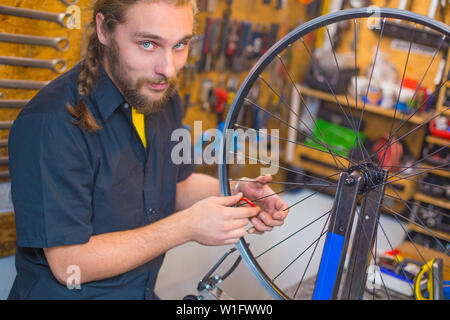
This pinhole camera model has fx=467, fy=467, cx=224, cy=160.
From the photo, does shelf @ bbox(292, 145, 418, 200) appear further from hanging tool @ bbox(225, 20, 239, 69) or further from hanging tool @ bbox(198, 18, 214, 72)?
hanging tool @ bbox(198, 18, 214, 72)

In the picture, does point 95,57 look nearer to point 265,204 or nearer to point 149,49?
point 149,49

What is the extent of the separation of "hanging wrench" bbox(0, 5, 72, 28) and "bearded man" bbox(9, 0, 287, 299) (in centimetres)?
30

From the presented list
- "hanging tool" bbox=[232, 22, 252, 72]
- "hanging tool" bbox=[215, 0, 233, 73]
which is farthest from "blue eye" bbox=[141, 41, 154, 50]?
"hanging tool" bbox=[232, 22, 252, 72]

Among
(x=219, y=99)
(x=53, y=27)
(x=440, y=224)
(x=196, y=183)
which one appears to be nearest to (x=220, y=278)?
(x=196, y=183)

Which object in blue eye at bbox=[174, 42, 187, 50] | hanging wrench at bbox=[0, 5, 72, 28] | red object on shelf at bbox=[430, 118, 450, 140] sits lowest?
red object on shelf at bbox=[430, 118, 450, 140]

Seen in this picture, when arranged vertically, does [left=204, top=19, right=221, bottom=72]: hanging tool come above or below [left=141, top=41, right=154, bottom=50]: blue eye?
above

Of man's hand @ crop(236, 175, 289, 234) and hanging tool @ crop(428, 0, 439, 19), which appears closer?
man's hand @ crop(236, 175, 289, 234)

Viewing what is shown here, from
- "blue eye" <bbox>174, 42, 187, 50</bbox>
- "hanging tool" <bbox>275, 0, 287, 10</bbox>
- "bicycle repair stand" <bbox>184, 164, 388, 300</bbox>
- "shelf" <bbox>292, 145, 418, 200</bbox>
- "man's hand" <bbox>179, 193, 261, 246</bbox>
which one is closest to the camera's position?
"bicycle repair stand" <bbox>184, 164, 388, 300</bbox>

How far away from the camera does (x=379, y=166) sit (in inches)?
39.4

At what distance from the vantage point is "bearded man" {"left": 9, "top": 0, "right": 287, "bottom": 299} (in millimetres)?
1021
